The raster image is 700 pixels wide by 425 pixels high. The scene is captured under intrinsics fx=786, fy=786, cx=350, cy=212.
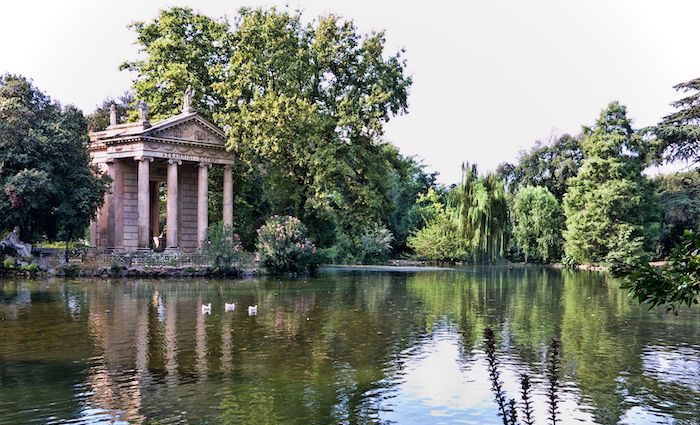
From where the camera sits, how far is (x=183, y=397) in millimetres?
11102

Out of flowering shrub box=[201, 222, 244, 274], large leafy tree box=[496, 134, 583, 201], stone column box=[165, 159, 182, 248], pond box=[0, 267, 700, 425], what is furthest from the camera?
large leafy tree box=[496, 134, 583, 201]

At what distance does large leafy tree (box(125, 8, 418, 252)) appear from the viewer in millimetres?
43719

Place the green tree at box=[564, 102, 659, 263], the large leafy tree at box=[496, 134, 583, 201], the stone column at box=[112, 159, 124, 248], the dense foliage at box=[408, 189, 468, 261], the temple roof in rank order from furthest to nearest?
1. the large leafy tree at box=[496, 134, 583, 201]
2. the dense foliage at box=[408, 189, 468, 261]
3. the green tree at box=[564, 102, 659, 263]
4. the stone column at box=[112, 159, 124, 248]
5. the temple roof

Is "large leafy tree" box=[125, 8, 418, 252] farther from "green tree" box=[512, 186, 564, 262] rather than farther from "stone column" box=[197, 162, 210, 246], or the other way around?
"green tree" box=[512, 186, 564, 262]

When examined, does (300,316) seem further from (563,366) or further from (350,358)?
(563,366)

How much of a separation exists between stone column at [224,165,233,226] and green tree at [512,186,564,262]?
2913 centimetres

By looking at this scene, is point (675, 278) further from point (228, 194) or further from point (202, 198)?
point (228, 194)

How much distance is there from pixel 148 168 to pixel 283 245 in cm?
983

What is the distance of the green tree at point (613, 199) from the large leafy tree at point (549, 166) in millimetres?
15041

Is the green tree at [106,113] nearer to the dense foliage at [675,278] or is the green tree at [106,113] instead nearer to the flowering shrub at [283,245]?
the flowering shrub at [283,245]

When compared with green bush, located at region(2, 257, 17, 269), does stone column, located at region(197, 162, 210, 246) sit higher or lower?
higher

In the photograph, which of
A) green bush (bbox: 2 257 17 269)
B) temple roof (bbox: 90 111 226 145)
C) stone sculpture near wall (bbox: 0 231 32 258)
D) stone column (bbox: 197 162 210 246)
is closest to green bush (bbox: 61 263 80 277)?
stone sculpture near wall (bbox: 0 231 32 258)

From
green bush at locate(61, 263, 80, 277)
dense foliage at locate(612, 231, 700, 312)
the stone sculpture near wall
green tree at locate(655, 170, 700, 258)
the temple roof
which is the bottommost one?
green bush at locate(61, 263, 80, 277)

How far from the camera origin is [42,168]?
120 feet
